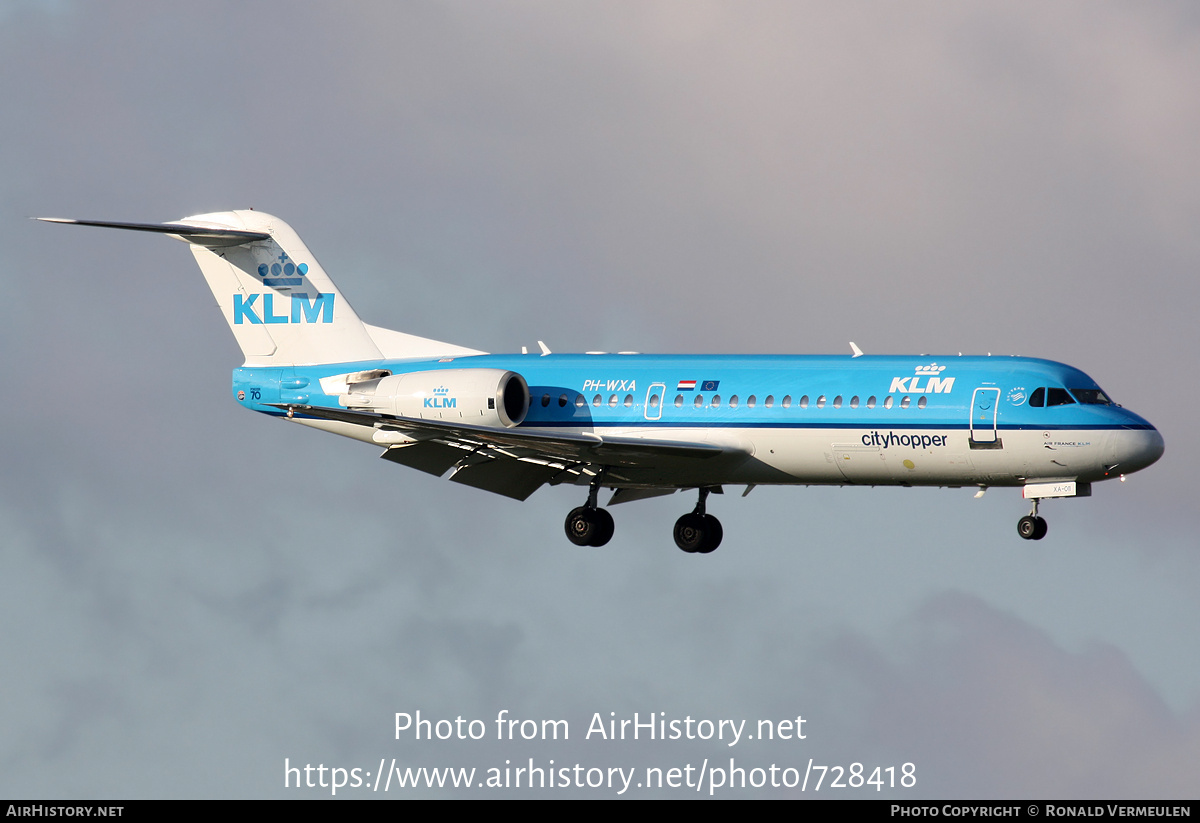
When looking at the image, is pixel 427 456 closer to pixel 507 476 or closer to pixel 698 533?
pixel 507 476

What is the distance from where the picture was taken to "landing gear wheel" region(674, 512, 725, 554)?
135 feet

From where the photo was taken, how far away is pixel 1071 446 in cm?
3466

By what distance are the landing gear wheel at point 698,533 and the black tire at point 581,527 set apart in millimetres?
2594

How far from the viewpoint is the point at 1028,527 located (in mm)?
35375

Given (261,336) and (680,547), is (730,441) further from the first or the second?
(261,336)

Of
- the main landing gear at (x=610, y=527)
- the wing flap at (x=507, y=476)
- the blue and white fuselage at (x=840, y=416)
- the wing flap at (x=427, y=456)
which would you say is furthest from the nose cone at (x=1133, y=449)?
the wing flap at (x=427, y=456)

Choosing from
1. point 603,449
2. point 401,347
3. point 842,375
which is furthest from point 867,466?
point 401,347

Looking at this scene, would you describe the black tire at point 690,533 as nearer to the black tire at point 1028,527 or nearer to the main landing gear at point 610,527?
the main landing gear at point 610,527

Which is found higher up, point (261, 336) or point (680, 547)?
point (261, 336)

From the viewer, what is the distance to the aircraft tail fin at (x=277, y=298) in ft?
142

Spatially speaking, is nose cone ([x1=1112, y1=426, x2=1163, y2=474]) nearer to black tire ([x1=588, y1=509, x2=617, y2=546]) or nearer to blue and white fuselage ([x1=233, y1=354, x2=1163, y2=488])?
blue and white fuselage ([x1=233, y1=354, x2=1163, y2=488])

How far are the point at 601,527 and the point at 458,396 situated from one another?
14.9 ft

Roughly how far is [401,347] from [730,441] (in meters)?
9.89

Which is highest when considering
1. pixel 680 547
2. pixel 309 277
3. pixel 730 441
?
pixel 309 277
